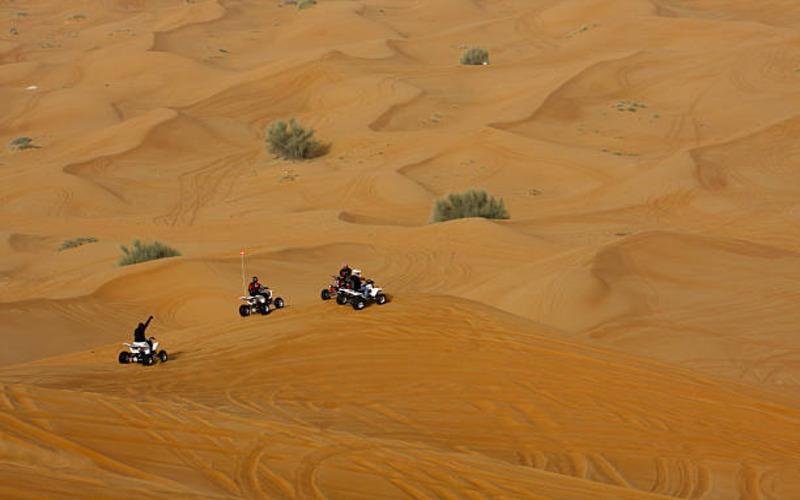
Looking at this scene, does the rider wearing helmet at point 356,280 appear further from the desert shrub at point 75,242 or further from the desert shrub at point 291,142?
the desert shrub at point 291,142

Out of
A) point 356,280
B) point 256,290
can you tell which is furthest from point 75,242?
point 356,280

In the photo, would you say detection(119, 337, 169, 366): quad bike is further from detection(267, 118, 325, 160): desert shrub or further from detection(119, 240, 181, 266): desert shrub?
detection(267, 118, 325, 160): desert shrub

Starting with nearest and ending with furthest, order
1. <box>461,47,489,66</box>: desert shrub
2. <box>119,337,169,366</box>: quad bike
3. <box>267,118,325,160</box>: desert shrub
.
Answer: <box>119,337,169,366</box>: quad bike → <box>267,118,325,160</box>: desert shrub → <box>461,47,489,66</box>: desert shrub

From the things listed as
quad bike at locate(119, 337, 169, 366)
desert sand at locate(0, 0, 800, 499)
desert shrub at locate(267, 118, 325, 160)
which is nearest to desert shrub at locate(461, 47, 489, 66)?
desert sand at locate(0, 0, 800, 499)

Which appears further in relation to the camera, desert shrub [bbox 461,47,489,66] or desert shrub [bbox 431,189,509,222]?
desert shrub [bbox 461,47,489,66]

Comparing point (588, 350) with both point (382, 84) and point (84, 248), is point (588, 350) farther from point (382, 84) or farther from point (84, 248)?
point (382, 84)

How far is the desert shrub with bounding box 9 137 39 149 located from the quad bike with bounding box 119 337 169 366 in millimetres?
28287

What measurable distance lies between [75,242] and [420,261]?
1013 centimetres

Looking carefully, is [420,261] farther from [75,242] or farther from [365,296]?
[75,242]

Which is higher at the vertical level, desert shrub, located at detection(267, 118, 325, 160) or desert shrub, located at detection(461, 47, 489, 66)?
desert shrub, located at detection(461, 47, 489, 66)

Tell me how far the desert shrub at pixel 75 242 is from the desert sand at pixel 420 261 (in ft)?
1.28

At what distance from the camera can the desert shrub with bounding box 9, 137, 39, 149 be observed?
38838 millimetres

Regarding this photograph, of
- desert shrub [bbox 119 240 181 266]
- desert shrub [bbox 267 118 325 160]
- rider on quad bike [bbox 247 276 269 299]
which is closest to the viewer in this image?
rider on quad bike [bbox 247 276 269 299]

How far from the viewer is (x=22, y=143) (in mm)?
39062
